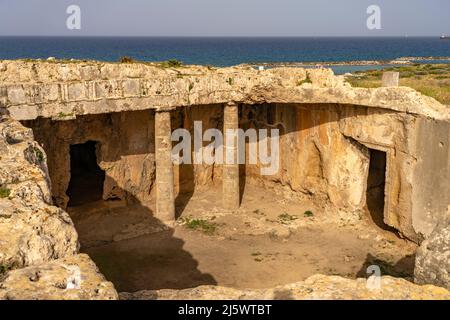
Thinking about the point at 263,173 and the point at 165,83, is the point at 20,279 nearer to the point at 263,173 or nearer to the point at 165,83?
the point at 165,83

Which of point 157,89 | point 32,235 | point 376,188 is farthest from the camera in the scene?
point 376,188

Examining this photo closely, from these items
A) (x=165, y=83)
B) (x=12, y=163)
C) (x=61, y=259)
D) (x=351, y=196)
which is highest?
(x=165, y=83)

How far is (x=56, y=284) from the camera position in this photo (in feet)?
19.4

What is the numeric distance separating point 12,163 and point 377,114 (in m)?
13.6

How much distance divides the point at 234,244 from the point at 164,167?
4221 mm

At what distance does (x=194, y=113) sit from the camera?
912 inches

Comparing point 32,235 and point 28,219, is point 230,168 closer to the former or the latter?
point 28,219

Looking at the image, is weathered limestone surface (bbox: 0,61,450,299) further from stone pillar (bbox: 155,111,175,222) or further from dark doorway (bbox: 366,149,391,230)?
dark doorway (bbox: 366,149,391,230)

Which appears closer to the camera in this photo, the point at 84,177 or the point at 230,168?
the point at 230,168

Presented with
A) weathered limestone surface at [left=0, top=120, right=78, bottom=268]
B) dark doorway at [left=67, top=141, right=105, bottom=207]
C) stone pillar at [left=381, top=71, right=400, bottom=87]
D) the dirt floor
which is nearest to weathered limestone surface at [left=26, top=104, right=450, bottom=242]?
the dirt floor

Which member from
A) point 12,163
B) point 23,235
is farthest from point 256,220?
point 23,235

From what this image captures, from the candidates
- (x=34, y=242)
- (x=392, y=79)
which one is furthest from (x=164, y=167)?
(x=34, y=242)

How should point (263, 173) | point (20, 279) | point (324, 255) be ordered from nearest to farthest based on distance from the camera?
point (20, 279) < point (324, 255) < point (263, 173)

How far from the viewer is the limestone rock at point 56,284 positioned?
561cm
